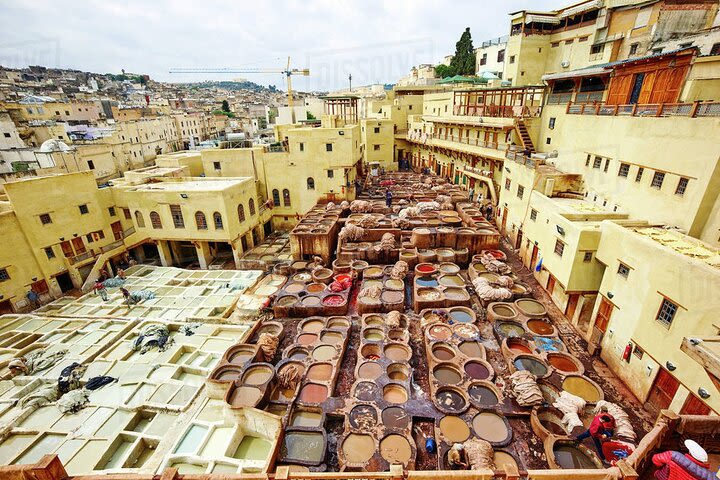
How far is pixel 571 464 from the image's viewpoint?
1040cm

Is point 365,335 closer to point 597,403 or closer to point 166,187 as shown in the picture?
point 597,403

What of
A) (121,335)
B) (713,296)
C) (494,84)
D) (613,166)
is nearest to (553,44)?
(494,84)

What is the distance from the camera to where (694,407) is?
33.6 feet

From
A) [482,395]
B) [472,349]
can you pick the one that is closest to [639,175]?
[472,349]

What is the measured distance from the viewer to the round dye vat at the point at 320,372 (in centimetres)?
1420

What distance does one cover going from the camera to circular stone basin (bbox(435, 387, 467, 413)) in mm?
12258

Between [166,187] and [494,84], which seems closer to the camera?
[166,187]

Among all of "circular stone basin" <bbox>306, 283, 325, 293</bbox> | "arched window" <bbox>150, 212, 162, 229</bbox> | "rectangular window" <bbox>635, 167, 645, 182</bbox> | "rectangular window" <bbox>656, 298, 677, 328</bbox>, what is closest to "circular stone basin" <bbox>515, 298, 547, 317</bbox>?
"rectangular window" <bbox>656, 298, 677, 328</bbox>

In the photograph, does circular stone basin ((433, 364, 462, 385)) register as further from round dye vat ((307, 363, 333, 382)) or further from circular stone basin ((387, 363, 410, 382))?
round dye vat ((307, 363, 333, 382))

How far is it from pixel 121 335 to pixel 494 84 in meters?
42.7

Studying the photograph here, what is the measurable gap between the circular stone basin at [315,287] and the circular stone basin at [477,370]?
32.8ft

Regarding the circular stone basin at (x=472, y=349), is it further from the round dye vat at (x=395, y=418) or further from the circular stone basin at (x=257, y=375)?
the circular stone basin at (x=257, y=375)

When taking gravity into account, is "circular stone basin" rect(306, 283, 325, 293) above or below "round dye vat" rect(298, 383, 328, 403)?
above

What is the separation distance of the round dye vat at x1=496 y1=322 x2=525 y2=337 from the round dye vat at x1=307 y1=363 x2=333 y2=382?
27.6 feet
